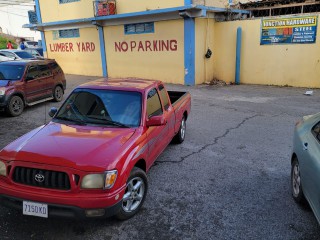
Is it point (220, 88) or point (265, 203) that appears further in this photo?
point (220, 88)

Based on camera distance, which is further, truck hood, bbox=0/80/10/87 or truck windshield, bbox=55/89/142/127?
truck hood, bbox=0/80/10/87

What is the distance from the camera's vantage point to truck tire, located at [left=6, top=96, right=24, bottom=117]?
9180mm

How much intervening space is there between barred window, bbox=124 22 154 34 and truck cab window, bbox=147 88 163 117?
403 inches

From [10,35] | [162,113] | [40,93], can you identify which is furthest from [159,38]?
[10,35]

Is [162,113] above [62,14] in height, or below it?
below

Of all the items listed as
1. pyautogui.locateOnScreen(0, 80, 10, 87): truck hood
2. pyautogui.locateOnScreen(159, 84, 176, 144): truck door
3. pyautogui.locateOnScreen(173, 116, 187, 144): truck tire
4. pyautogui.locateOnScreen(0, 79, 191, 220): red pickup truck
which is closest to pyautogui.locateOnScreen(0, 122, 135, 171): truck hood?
pyautogui.locateOnScreen(0, 79, 191, 220): red pickup truck

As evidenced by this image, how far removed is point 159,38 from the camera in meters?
14.7

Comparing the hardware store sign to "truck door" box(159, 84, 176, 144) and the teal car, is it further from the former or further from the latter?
the teal car

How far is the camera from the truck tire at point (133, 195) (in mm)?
3781

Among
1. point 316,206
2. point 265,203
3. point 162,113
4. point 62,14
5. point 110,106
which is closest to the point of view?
point 316,206

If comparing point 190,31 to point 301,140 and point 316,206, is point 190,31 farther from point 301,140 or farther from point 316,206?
point 316,206

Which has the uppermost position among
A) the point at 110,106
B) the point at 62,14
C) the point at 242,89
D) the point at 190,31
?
the point at 62,14

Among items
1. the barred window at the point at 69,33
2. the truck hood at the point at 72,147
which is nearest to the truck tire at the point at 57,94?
the truck hood at the point at 72,147

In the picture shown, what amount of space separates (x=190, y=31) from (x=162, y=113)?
8966 millimetres
